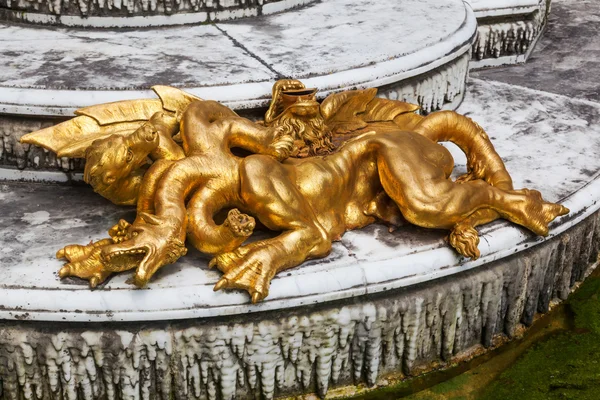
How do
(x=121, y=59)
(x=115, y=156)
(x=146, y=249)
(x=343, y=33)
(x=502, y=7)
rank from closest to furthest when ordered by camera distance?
(x=146, y=249) < (x=115, y=156) < (x=121, y=59) < (x=343, y=33) < (x=502, y=7)

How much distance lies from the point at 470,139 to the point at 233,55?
95cm

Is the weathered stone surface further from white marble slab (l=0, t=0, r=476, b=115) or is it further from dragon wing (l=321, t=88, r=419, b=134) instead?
dragon wing (l=321, t=88, r=419, b=134)

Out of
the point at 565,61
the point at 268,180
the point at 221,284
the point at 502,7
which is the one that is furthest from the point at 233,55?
the point at 565,61

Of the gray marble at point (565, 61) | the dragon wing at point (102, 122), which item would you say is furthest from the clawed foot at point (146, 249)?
the gray marble at point (565, 61)

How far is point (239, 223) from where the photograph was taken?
1976 millimetres

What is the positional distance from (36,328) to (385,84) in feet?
4.65

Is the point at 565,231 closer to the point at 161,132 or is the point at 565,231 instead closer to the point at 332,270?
the point at 332,270

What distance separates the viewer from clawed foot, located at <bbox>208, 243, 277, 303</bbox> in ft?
6.40

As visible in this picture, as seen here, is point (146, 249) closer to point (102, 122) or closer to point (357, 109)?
point (102, 122)

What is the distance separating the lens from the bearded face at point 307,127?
7.66 ft

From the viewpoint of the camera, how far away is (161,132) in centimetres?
217

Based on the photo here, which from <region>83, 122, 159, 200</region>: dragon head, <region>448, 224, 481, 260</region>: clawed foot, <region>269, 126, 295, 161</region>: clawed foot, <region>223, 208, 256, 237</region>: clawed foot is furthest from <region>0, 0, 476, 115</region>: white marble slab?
<region>448, 224, 481, 260</region>: clawed foot

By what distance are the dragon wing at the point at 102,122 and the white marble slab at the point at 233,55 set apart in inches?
7.0

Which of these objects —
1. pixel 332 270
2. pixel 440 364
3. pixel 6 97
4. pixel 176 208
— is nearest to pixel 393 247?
pixel 332 270
